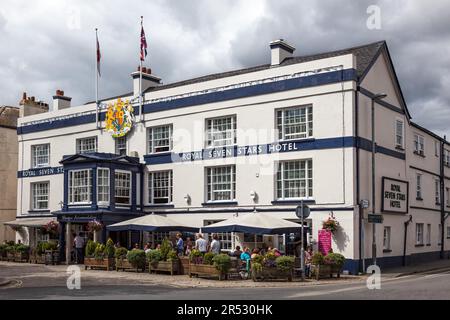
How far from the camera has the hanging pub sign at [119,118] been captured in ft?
115

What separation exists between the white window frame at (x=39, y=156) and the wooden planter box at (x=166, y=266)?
53.8 ft

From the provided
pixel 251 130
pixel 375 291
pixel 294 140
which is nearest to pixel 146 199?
pixel 251 130

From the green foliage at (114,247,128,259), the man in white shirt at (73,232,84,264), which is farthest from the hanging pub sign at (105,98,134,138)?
the green foliage at (114,247,128,259)

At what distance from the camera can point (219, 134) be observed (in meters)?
31.4

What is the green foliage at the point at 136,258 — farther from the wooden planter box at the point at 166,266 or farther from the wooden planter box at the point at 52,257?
the wooden planter box at the point at 52,257

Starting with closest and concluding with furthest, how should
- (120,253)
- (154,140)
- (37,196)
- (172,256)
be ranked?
(172,256)
(120,253)
(154,140)
(37,196)

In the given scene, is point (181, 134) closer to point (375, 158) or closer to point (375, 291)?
point (375, 158)

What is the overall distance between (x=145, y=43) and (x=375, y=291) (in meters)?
21.9

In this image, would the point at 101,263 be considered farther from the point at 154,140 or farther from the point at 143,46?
the point at 143,46

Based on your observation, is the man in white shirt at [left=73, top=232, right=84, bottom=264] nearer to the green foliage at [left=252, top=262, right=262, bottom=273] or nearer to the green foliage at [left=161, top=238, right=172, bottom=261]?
the green foliage at [left=161, top=238, right=172, bottom=261]

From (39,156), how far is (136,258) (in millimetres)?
16864

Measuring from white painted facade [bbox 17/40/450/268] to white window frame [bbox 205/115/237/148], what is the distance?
282 mm

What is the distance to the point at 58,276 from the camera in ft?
81.5

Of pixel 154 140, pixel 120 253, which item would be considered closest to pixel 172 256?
pixel 120 253
